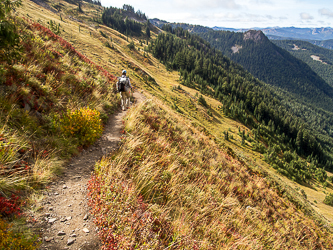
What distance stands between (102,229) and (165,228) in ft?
4.87

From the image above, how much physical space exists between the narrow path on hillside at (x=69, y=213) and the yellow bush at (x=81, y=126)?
3.56 feet

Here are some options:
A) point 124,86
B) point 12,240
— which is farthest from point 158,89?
point 12,240

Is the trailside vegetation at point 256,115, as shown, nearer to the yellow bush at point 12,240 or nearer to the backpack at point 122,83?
the backpack at point 122,83

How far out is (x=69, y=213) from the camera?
12.7ft

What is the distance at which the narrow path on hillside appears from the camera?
330 cm

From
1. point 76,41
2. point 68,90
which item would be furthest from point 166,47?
A: point 68,90

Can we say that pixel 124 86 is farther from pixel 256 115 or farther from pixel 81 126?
pixel 256 115

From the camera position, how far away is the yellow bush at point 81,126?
6438mm

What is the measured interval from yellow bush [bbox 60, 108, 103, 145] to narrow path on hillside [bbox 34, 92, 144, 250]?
1.08 meters

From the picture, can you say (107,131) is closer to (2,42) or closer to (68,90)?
(68,90)

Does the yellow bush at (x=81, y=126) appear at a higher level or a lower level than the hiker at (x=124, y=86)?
lower

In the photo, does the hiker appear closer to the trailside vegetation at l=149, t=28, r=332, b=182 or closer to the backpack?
the backpack

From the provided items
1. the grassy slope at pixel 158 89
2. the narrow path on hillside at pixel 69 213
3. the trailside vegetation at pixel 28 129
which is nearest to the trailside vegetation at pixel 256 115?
the grassy slope at pixel 158 89

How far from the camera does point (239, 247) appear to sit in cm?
450
